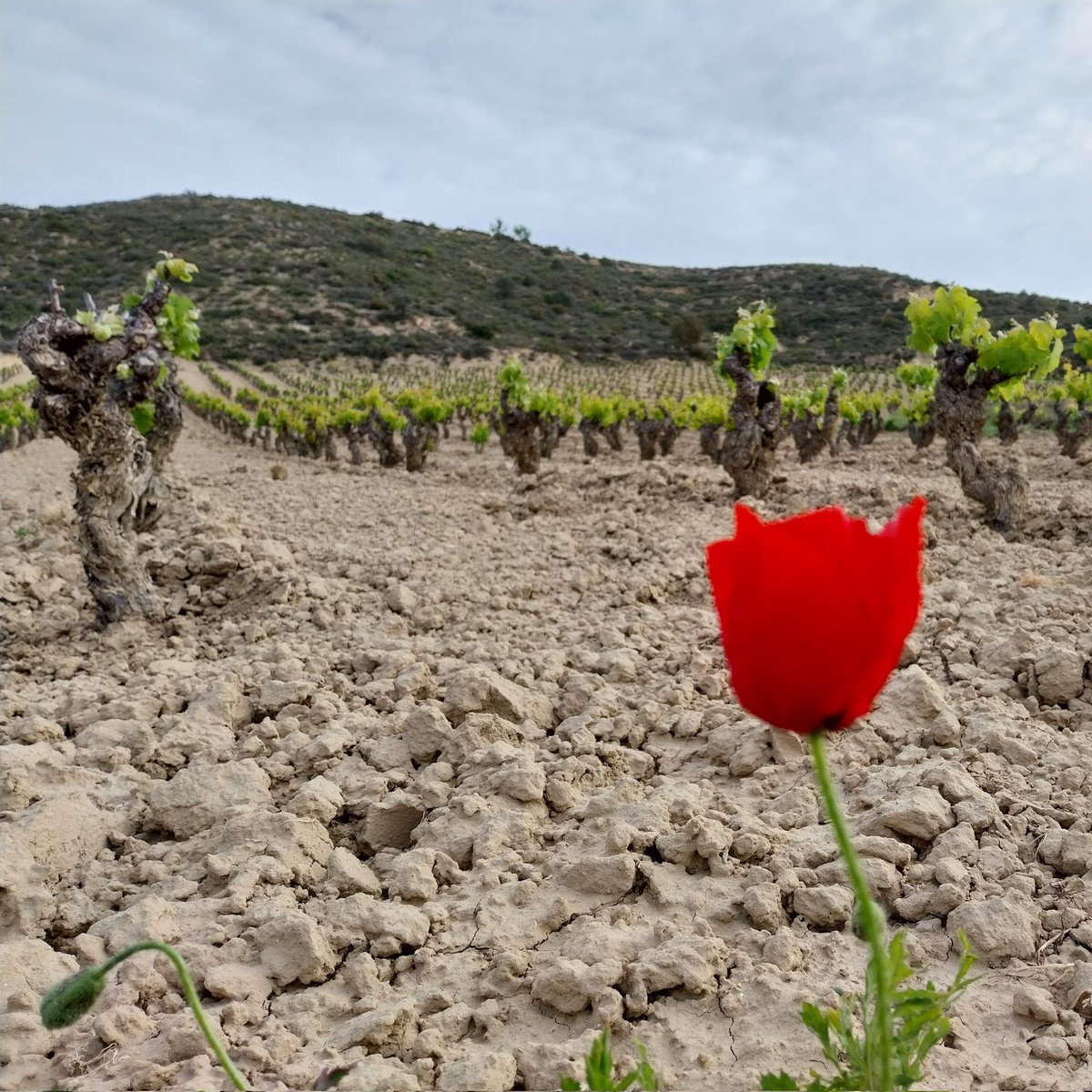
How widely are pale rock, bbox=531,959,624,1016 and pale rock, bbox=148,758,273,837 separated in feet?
4.44

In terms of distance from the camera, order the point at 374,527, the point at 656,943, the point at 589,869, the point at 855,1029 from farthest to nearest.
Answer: the point at 374,527 → the point at 589,869 → the point at 656,943 → the point at 855,1029

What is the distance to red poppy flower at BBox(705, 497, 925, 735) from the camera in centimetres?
86

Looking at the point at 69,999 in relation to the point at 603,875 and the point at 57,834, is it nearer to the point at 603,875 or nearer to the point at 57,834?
the point at 603,875

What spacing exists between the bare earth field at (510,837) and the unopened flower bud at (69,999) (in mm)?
675

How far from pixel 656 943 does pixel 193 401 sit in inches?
1248

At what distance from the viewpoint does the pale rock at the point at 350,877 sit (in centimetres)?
242

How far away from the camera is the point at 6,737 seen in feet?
11.1

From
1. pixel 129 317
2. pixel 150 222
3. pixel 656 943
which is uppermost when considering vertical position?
pixel 150 222

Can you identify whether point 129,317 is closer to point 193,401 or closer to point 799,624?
point 799,624

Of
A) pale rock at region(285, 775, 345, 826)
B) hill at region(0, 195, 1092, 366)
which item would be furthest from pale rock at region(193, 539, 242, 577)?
hill at region(0, 195, 1092, 366)

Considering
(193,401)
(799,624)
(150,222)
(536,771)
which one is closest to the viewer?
(799,624)

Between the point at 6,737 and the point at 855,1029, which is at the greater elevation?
the point at 855,1029

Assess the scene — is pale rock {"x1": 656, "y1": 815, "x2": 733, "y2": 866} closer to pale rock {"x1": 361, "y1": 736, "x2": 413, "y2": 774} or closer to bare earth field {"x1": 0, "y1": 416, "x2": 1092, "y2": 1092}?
bare earth field {"x1": 0, "y1": 416, "x2": 1092, "y2": 1092}

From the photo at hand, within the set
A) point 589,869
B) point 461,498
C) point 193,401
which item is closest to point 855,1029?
point 589,869
